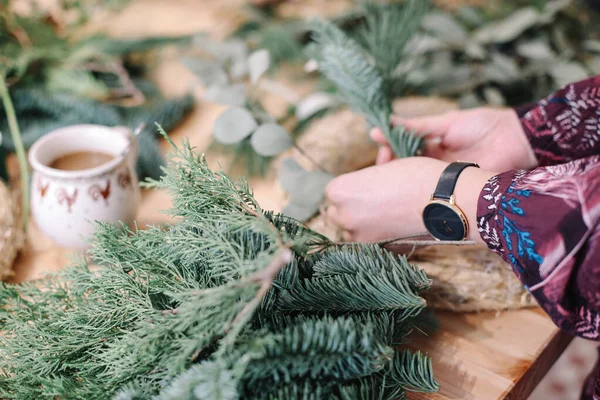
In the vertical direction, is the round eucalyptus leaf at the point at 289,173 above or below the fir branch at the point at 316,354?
below

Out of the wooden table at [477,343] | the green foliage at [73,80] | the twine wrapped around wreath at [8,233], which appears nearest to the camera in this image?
the wooden table at [477,343]

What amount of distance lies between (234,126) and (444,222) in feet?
1.07

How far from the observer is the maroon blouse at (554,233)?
1.34 feet

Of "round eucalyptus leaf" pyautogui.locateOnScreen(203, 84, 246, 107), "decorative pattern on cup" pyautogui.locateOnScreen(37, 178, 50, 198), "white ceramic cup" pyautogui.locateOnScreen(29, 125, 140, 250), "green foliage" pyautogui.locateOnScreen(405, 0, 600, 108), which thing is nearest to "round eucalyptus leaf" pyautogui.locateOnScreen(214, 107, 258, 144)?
"round eucalyptus leaf" pyautogui.locateOnScreen(203, 84, 246, 107)

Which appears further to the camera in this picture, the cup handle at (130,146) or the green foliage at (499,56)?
the green foliage at (499,56)

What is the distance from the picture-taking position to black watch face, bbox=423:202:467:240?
534 millimetres

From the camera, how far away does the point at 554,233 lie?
0.42 metres

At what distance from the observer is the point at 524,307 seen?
2.03 feet

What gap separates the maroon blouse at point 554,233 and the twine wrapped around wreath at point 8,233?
0.53 meters

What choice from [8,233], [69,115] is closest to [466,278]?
[8,233]

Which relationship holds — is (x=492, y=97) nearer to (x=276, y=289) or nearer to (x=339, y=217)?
(x=339, y=217)


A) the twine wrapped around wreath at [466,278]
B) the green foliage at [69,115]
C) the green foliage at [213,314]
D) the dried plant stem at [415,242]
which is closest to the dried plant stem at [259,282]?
the green foliage at [213,314]

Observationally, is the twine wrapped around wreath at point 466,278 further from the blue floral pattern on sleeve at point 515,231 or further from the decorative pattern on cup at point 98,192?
the decorative pattern on cup at point 98,192

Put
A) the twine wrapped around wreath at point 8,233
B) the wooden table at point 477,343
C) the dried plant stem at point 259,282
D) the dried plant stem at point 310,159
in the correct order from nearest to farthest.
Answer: the dried plant stem at point 259,282 → the wooden table at point 477,343 → the twine wrapped around wreath at point 8,233 → the dried plant stem at point 310,159
